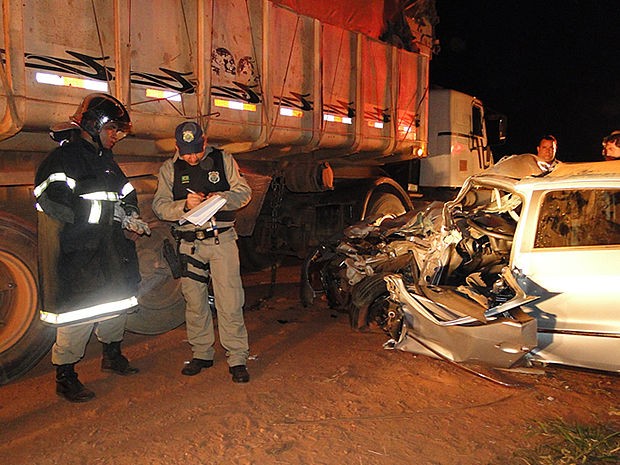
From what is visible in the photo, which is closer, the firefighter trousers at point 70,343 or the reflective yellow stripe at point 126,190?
the firefighter trousers at point 70,343

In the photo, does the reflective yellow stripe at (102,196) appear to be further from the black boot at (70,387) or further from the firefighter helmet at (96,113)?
the black boot at (70,387)

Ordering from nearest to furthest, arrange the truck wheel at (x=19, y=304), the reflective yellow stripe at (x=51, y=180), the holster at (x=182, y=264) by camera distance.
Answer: the reflective yellow stripe at (x=51, y=180) < the truck wheel at (x=19, y=304) < the holster at (x=182, y=264)

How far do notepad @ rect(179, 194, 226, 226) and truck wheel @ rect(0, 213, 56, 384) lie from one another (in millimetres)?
1212

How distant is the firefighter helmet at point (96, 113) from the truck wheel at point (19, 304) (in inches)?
37.3

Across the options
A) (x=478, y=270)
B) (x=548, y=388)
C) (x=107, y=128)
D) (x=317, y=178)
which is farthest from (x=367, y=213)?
(x=107, y=128)

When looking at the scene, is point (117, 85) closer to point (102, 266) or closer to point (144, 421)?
point (102, 266)

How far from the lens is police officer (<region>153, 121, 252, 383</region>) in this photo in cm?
407

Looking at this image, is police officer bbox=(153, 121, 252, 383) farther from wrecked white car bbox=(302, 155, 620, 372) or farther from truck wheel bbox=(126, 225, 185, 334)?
wrecked white car bbox=(302, 155, 620, 372)

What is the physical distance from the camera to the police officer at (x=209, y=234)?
407cm

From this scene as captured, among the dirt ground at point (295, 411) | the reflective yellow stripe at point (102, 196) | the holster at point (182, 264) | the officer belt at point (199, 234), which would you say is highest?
the reflective yellow stripe at point (102, 196)

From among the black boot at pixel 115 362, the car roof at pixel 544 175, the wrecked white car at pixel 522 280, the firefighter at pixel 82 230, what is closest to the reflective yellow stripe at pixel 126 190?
the firefighter at pixel 82 230

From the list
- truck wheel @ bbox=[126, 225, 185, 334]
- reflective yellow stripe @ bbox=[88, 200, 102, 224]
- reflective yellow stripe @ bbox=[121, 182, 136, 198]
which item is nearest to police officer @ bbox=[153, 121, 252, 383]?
reflective yellow stripe @ bbox=[121, 182, 136, 198]

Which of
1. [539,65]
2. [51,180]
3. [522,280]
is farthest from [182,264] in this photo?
[539,65]

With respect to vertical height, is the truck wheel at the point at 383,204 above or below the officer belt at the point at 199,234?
above
